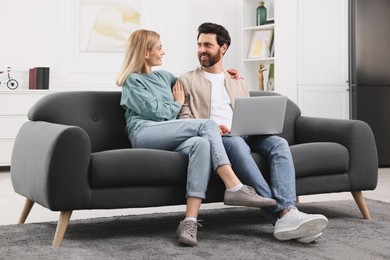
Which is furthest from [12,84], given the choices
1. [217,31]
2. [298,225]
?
[298,225]

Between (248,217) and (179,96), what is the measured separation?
774 millimetres

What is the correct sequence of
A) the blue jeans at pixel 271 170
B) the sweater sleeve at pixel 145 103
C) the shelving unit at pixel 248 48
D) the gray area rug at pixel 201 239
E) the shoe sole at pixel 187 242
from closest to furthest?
the gray area rug at pixel 201 239 → the shoe sole at pixel 187 242 → the blue jeans at pixel 271 170 → the sweater sleeve at pixel 145 103 → the shelving unit at pixel 248 48

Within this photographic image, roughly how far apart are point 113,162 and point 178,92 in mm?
738

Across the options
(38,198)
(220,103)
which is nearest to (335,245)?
(220,103)

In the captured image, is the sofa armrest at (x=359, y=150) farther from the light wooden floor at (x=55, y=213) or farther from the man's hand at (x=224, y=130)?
the light wooden floor at (x=55, y=213)

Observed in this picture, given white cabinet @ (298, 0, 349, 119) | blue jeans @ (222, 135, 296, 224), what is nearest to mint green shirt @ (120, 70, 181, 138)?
blue jeans @ (222, 135, 296, 224)

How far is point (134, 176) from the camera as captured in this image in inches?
117

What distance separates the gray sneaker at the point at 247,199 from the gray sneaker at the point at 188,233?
215mm

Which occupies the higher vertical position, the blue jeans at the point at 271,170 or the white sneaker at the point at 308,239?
the blue jeans at the point at 271,170

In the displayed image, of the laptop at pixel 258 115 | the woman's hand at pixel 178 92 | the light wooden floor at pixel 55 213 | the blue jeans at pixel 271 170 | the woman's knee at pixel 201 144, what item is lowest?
the light wooden floor at pixel 55 213

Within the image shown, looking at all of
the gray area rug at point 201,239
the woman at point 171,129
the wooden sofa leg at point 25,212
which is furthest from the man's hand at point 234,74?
the wooden sofa leg at point 25,212

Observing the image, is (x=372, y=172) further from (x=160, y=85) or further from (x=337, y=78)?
(x=337, y=78)

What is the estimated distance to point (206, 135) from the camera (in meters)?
3.08

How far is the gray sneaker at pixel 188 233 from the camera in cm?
281
